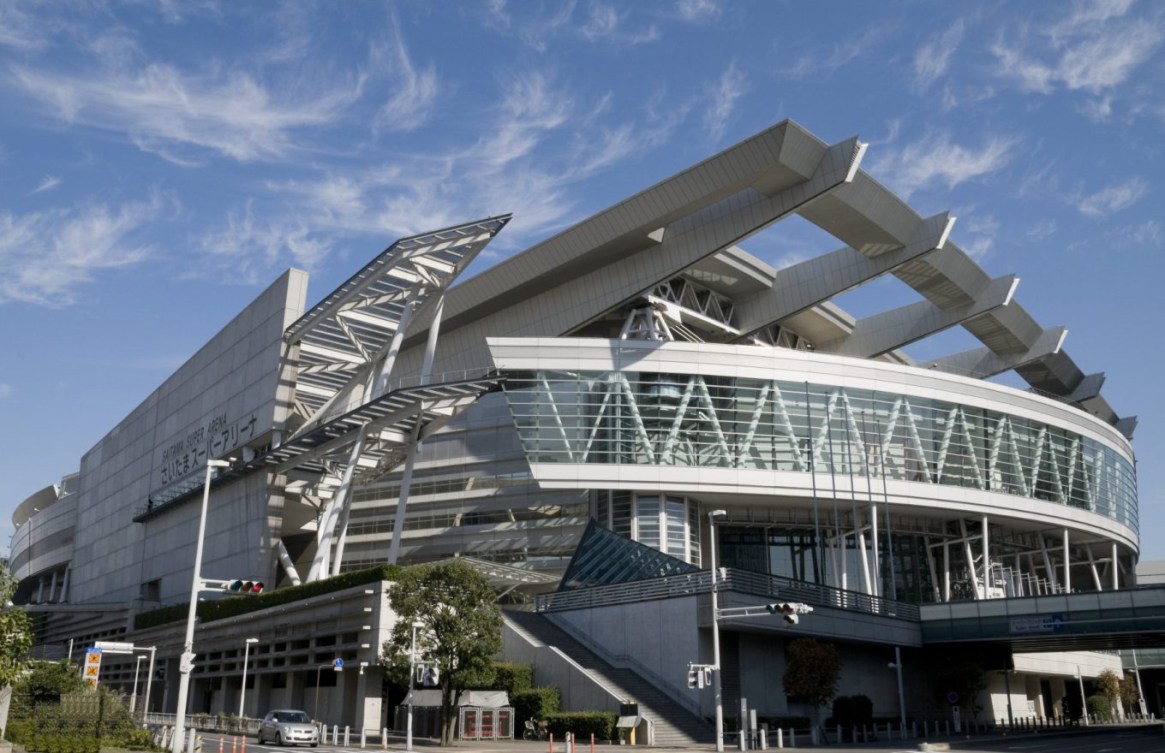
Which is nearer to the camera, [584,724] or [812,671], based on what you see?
[584,724]

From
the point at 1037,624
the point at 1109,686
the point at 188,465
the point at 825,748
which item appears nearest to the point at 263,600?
the point at 188,465

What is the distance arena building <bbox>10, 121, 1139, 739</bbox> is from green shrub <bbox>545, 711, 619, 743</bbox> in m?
4.27

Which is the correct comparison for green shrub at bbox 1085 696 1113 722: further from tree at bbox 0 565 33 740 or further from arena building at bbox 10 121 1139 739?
tree at bbox 0 565 33 740

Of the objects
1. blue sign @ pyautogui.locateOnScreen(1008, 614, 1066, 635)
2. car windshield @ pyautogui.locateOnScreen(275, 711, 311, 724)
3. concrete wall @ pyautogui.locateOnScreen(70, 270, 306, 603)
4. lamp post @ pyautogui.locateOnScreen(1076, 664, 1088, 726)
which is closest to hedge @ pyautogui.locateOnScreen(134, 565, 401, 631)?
concrete wall @ pyautogui.locateOnScreen(70, 270, 306, 603)

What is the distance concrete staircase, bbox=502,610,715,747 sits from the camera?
42.3 meters

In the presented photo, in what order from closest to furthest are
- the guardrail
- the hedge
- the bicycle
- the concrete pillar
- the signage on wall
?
the bicycle < the guardrail < the concrete pillar < the hedge < the signage on wall

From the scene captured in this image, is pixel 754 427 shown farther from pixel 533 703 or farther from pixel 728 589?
pixel 533 703

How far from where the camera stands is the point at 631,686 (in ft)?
150

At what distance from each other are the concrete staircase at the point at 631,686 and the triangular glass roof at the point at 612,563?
3.30 metres

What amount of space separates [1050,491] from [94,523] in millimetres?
88809

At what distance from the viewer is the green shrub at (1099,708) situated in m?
78.1

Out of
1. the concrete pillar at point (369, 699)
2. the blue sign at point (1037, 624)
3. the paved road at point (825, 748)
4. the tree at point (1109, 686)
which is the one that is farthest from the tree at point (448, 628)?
the tree at point (1109, 686)

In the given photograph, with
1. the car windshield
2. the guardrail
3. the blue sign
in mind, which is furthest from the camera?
the blue sign

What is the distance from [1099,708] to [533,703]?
54301 millimetres
